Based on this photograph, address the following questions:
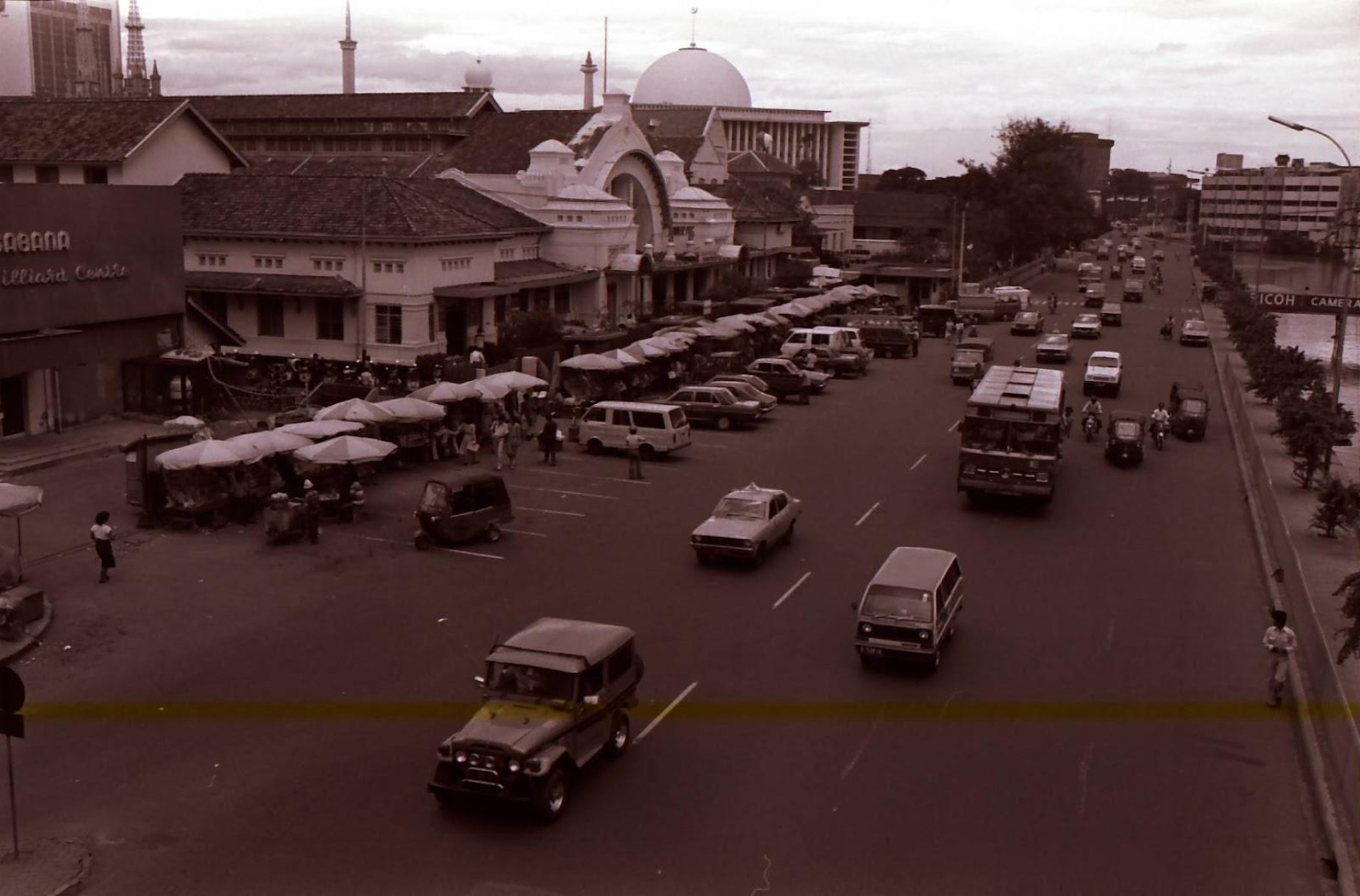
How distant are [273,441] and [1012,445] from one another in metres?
17.0

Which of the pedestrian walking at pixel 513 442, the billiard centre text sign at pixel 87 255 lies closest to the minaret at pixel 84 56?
the billiard centre text sign at pixel 87 255

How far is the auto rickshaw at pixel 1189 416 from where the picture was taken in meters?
40.7

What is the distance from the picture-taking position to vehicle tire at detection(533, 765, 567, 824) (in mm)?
13883

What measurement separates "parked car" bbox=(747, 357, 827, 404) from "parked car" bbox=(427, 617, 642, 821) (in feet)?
101

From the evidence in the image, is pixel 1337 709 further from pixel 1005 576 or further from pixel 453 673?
pixel 453 673

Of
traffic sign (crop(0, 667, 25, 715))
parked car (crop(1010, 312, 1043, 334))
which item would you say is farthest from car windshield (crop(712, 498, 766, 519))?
parked car (crop(1010, 312, 1043, 334))

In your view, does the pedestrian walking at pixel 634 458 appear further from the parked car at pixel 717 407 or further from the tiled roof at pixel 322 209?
the tiled roof at pixel 322 209

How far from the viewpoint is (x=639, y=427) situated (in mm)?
35562

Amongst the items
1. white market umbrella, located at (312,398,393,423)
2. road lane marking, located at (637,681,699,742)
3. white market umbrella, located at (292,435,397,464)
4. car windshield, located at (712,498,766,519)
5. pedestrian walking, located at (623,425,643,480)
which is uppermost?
white market umbrella, located at (312,398,393,423)

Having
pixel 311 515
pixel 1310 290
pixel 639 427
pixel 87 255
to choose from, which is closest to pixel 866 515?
pixel 639 427

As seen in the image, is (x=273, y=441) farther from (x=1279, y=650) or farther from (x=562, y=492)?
(x=1279, y=650)

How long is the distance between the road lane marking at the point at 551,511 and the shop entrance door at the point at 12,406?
1485cm

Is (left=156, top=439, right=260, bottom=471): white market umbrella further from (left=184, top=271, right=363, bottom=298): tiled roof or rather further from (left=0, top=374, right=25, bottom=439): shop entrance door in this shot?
(left=184, top=271, right=363, bottom=298): tiled roof

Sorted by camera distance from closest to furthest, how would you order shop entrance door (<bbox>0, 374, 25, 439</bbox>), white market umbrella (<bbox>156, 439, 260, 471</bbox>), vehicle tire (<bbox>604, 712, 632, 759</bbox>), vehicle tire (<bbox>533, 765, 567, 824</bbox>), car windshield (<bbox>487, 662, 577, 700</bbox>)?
vehicle tire (<bbox>533, 765, 567, 824</bbox>) → car windshield (<bbox>487, 662, 577, 700</bbox>) → vehicle tire (<bbox>604, 712, 632, 759</bbox>) → white market umbrella (<bbox>156, 439, 260, 471</bbox>) → shop entrance door (<bbox>0, 374, 25, 439</bbox>)
